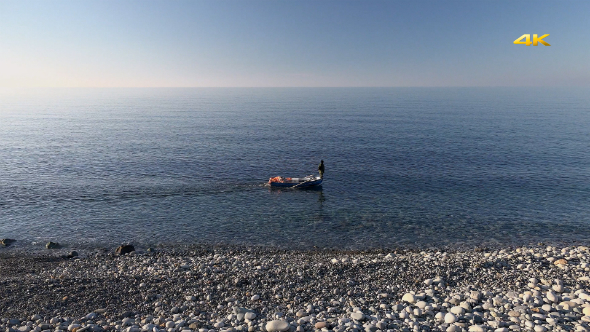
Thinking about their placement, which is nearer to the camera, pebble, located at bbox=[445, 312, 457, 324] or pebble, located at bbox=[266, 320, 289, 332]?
pebble, located at bbox=[266, 320, 289, 332]

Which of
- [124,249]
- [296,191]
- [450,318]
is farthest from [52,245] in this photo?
[450,318]

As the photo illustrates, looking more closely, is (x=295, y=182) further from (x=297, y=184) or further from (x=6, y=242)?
(x=6, y=242)

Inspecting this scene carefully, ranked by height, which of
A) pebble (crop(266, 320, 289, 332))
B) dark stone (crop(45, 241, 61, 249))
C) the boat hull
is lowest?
dark stone (crop(45, 241, 61, 249))

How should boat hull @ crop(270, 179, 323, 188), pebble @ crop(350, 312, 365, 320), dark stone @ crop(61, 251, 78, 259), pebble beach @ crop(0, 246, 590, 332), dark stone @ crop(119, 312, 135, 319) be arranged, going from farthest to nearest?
boat hull @ crop(270, 179, 323, 188), dark stone @ crop(61, 251, 78, 259), dark stone @ crop(119, 312, 135, 319), pebble @ crop(350, 312, 365, 320), pebble beach @ crop(0, 246, 590, 332)

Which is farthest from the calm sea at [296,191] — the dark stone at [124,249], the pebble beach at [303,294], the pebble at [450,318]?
the pebble at [450,318]

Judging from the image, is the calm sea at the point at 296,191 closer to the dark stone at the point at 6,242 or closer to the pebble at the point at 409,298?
the dark stone at the point at 6,242

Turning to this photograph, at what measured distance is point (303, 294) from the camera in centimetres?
1836

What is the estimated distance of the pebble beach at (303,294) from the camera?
50.3ft

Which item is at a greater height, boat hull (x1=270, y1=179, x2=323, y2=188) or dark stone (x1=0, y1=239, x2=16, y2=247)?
boat hull (x1=270, y1=179, x2=323, y2=188)

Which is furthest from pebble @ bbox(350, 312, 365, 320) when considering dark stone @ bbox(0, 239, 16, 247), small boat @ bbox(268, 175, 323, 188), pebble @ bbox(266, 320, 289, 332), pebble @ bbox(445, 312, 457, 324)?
small boat @ bbox(268, 175, 323, 188)

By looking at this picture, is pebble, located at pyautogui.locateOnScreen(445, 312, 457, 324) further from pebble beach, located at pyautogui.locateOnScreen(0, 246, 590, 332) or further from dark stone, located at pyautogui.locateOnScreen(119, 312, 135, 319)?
dark stone, located at pyautogui.locateOnScreen(119, 312, 135, 319)

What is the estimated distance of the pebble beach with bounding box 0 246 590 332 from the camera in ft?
50.3

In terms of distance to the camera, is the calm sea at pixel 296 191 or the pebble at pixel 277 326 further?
the calm sea at pixel 296 191

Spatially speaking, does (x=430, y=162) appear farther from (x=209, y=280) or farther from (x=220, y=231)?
(x=209, y=280)
